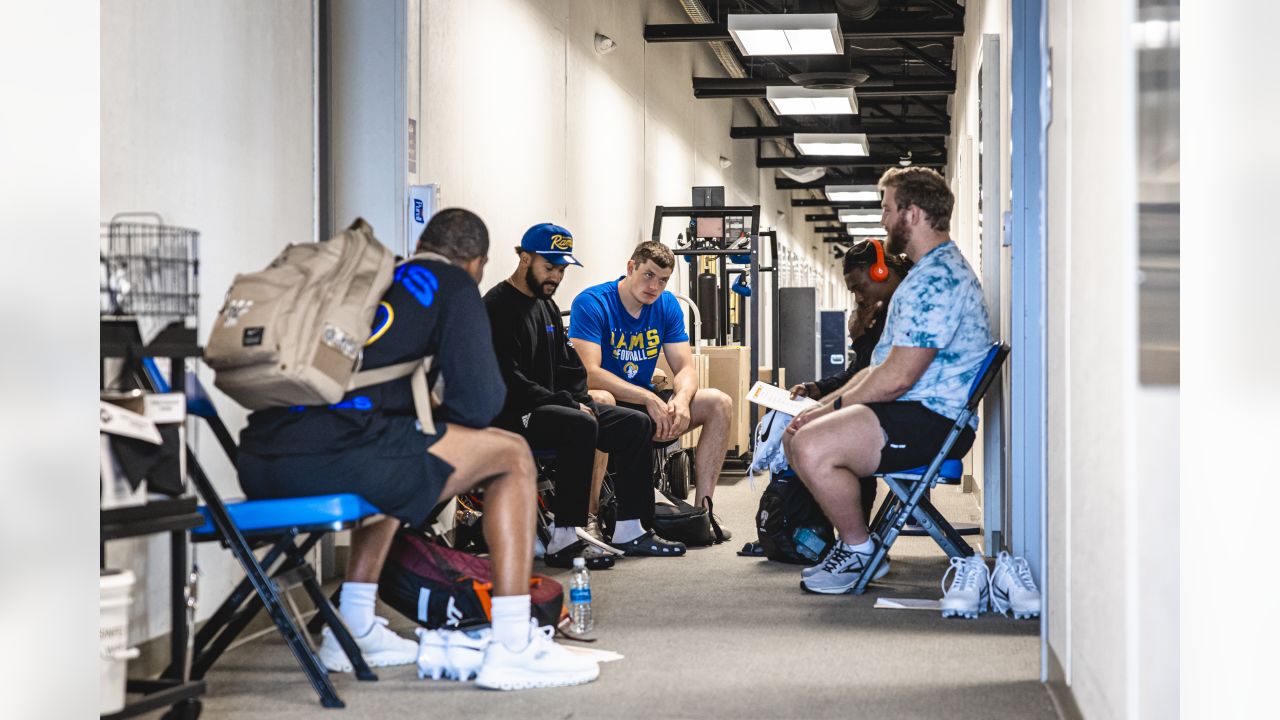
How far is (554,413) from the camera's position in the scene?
507cm

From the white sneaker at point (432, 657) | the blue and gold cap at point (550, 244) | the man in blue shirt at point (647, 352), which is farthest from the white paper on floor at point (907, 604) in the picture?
the blue and gold cap at point (550, 244)

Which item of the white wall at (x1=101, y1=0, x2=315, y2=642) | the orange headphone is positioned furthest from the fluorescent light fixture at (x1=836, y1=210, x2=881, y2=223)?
the white wall at (x1=101, y1=0, x2=315, y2=642)

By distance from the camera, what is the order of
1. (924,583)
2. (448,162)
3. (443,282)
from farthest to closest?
(448,162) → (924,583) → (443,282)

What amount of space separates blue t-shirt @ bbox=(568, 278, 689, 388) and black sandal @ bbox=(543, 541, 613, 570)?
1150mm

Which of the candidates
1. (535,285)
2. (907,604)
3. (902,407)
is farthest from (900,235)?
(535,285)

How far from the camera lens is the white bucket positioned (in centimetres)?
234

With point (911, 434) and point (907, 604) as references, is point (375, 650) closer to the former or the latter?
point (907, 604)

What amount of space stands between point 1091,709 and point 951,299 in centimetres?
207

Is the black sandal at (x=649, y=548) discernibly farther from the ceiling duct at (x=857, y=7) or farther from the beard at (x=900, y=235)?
the ceiling duct at (x=857, y=7)

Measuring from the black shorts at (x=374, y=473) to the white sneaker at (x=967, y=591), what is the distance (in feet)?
5.45

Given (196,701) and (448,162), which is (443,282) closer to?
(196,701)

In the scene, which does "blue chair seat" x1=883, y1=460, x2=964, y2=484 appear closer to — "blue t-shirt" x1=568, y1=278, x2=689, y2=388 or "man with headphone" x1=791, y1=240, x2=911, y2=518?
"man with headphone" x1=791, y1=240, x2=911, y2=518
